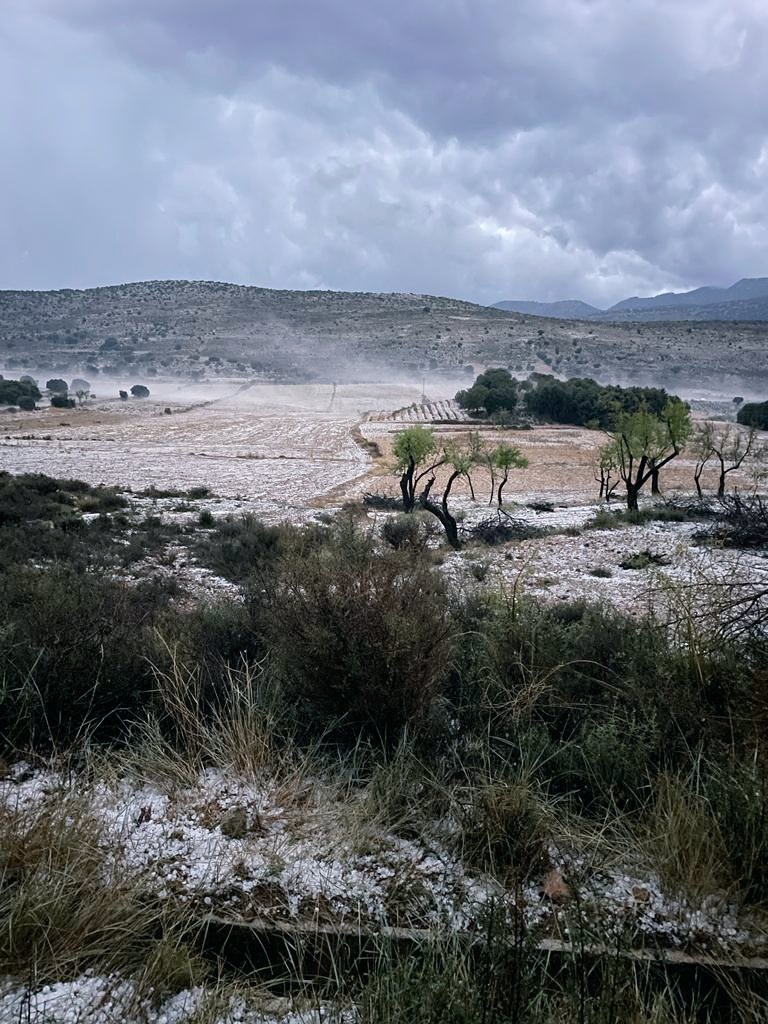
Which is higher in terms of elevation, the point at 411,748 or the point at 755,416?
the point at 411,748

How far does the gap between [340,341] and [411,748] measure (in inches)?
4412

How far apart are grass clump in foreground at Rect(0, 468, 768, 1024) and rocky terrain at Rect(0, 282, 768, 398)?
86165 millimetres

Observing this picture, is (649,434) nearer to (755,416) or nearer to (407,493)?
(407,493)

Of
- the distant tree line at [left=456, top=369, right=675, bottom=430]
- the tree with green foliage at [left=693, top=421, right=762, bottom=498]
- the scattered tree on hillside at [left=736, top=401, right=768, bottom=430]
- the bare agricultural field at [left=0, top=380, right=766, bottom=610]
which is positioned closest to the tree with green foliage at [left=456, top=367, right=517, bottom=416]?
the distant tree line at [left=456, top=369, right=675, bottom=430]

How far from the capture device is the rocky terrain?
9269 centimetres

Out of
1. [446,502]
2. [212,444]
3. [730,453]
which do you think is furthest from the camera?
[212,444]

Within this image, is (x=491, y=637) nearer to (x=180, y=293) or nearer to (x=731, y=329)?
(x=731, y=329)

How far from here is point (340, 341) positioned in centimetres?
11238

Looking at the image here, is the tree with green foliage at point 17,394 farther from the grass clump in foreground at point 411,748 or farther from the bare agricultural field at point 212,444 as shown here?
the grass clump in foreground at point 411,748

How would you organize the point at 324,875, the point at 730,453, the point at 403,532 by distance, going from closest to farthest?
the point at 324,875
the point at 403,532
the point at 730,453

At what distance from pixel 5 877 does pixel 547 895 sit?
2.49 meters

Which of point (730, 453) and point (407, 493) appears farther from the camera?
point (730, 453)

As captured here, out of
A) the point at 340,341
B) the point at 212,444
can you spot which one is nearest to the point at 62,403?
the point at 212,444

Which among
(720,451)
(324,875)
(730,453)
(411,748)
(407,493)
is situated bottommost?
(730,453)
